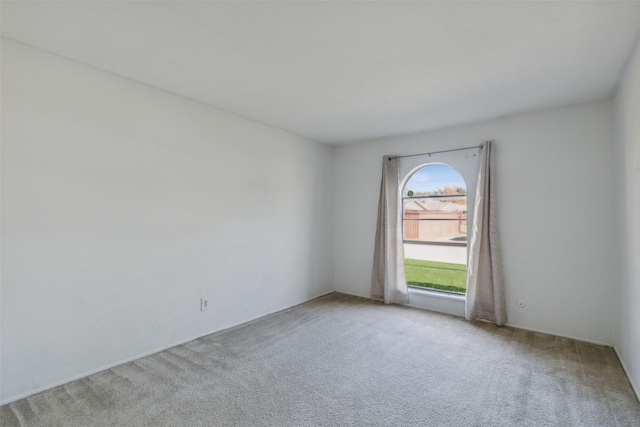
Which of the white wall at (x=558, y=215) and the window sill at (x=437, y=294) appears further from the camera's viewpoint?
the window sill at (x=437, y=294)

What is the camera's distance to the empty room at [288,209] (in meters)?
1.92

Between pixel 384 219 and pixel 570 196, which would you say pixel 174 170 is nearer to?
pixel 384 219

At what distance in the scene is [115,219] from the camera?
254cm

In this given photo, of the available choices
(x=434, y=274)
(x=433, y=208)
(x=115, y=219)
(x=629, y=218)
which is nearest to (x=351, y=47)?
(x=115, y=219)

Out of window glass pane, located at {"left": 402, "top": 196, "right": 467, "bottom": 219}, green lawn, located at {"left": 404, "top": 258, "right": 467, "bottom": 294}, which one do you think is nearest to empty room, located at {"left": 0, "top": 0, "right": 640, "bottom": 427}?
window glass pane, located at {"left": 402, "top": 196, "right": 467, "bottom": 219}

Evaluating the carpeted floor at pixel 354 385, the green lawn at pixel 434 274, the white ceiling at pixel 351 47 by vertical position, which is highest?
the white ceiling at pixel 351 47

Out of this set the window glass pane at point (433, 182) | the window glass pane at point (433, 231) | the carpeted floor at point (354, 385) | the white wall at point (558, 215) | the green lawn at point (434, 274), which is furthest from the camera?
the green lawn at point (434, 274)

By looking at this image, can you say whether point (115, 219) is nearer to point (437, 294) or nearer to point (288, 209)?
point (288, 209)

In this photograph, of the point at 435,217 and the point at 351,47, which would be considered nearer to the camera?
the point at 351,47

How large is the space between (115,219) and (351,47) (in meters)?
2.36

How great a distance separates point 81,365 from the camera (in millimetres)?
2354

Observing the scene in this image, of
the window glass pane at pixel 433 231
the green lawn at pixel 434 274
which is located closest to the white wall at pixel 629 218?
the window glass pane at pixel 433 231

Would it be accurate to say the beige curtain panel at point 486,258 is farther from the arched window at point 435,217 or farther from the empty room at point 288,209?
the arched window at point 435,217

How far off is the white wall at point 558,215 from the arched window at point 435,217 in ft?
2.00
